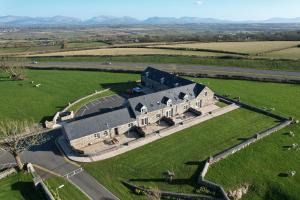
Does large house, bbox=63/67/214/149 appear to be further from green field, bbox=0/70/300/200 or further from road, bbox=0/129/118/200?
green field, bbox=0/70/300/200

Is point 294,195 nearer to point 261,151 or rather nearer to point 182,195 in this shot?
point 261,151

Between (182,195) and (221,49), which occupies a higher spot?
(221,49)

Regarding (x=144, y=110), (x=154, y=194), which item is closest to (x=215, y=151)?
(x=154, y=194)

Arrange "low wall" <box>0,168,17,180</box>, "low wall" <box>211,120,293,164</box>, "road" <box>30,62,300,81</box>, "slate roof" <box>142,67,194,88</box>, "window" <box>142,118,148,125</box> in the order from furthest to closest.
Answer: "road" <box>30,62,300,81</box>
"slate roof" <box>142,67,194,88</box>
"window" <box>142,118,148,125</box>
"low wall" <box>211,120,293,164</box>
"low wall" <box>0,168,17,180</box>

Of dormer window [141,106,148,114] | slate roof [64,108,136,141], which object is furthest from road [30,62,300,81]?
slate roof [64,108,136,141]

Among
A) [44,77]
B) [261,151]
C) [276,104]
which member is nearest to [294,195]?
[261,151]

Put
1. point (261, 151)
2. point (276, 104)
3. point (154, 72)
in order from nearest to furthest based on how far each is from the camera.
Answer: point (261, 151) → point (276, 104) → point (154, 72)

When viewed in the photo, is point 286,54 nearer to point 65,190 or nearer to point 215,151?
point 215,151
